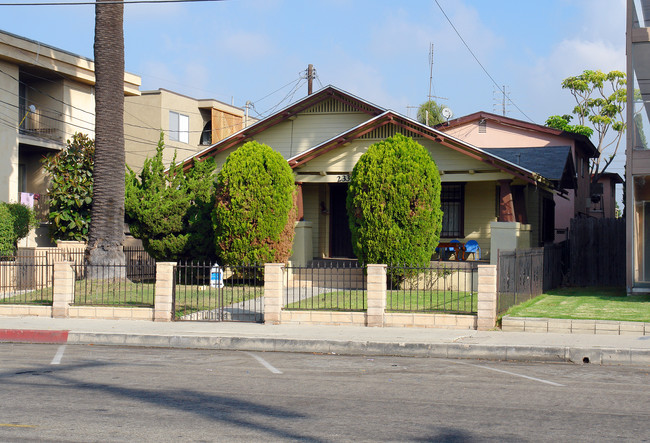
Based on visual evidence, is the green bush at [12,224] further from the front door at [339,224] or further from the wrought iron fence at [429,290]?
the wrought iron fence at [429,290]

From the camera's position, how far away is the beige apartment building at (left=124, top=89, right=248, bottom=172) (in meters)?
38.8

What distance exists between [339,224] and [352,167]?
8.43 ft

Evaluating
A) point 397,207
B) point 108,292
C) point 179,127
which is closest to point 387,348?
point 397,207

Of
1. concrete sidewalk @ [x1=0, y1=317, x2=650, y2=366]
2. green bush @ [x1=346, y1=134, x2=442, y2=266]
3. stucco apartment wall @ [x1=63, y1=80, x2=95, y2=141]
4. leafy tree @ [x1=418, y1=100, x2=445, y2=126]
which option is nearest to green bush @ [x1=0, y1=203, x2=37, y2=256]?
stucco apartment wall @ [x1=63, y1=80, x2=95, y2=141]

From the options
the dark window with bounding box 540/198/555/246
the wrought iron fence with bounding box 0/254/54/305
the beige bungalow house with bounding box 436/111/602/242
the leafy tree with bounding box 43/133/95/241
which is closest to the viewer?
the wrought iron fence with bounding box 0/254/54/305

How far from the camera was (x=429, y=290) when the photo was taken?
19.5 meters

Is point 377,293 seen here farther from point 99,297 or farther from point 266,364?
point 99,297

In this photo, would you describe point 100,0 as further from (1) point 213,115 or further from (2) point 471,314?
(1) point 213,115

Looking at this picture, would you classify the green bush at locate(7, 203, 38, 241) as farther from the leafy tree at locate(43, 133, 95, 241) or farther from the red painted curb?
the red painted curb

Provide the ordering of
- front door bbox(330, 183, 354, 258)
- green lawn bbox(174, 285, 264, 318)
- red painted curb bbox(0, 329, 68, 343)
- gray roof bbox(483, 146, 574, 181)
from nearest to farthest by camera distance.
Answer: red painted curb bbox(0, 329, 68, 343), green lawn bbox(174, 285, 264, 318), gray roof bbox(483, 146, 574, 181), front door bbox(330, 183, 354, 258)

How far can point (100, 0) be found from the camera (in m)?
20.2

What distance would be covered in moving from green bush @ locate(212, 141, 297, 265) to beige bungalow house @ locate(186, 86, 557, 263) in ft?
6.90

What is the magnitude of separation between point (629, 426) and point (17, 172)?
1016 inches

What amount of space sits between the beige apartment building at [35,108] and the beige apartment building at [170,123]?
6.64m
